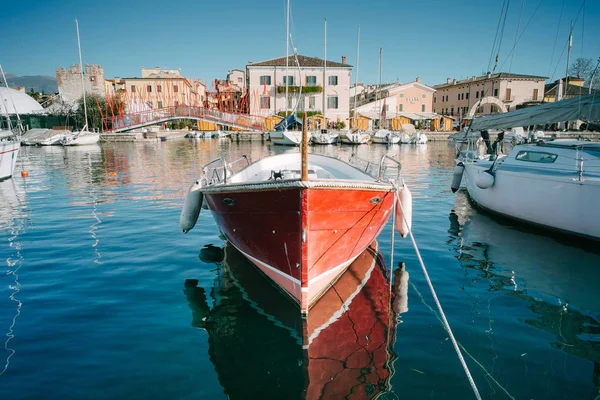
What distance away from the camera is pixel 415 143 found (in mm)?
49562

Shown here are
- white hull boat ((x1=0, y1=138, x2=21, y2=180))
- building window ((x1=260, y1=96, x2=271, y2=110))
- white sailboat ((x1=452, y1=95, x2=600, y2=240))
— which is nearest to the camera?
→ white sailboat ((x1=452, y1=95, x2=600, y2=240))

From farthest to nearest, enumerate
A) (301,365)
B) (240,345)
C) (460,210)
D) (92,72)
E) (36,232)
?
(92,72)
(460,210)
(36,232)
(240,345)
(301,365)

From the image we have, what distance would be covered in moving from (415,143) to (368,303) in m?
46.2

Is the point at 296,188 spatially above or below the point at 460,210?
above

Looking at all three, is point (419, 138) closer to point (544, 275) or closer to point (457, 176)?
point (457, 176)

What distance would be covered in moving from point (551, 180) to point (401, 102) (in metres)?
58.0

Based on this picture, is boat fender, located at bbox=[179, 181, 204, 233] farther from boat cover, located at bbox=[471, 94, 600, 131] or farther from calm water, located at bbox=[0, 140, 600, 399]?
boat cover, located at bbox=[471, 94, 600, 131]

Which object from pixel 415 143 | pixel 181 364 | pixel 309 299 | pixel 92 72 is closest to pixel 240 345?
pixel 181 364

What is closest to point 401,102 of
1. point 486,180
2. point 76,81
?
point 76,81

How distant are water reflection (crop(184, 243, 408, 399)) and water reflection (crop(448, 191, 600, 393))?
6.16 ft

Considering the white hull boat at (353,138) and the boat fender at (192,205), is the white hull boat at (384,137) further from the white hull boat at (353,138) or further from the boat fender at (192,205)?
the boat fender at (192,205)

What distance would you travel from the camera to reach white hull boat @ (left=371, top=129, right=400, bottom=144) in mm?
48003

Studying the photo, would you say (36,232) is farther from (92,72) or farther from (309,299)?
(92,72)

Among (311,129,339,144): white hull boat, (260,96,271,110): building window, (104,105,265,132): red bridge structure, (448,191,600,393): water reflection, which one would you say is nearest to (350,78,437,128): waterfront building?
(260,96,271,110): building window
